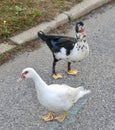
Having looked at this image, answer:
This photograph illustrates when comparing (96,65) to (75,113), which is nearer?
(75,113)

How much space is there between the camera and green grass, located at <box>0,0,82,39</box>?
17.2ft

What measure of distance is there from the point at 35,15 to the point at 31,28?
0.28 m

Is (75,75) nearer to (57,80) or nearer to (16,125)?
(57,80)

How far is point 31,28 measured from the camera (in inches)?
209

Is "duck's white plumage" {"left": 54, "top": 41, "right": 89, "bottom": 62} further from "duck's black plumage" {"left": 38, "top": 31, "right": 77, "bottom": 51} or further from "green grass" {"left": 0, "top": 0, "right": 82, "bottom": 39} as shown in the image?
"green grass" {"left": 0, "top": 0, "right": 82, "bottom": 39}

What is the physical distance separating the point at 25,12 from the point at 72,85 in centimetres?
170

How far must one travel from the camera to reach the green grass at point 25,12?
5242 mm

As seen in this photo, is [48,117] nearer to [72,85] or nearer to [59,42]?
[72,85]

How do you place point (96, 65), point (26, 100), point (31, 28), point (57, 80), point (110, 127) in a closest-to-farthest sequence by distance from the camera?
1. point (110, 127)
2. point (26, 100)
3. point (57, 80)
4. point (96, 65)
5. point (31, 28)

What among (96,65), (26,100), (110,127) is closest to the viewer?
(110,127)

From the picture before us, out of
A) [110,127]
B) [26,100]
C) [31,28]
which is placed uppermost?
[31,28]

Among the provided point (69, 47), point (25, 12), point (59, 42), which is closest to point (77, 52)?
point (69, 47)

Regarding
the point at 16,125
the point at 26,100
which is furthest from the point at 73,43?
the point at 16,125

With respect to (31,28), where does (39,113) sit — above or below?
below
